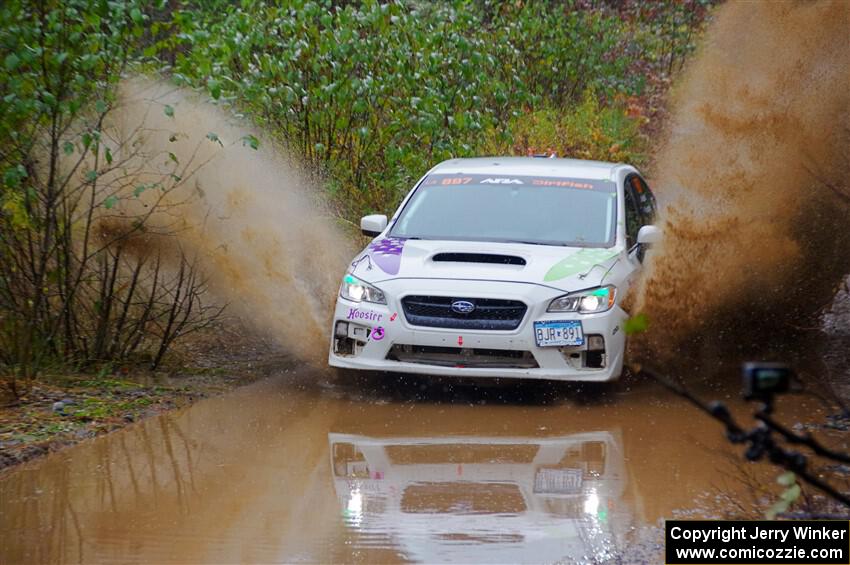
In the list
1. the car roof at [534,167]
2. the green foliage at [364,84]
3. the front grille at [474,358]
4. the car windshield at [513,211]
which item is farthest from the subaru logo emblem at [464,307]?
the green foliage at [364,84]

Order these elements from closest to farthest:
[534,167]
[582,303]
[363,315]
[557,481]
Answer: [557,481]
[582,303]
[363,315]
[534,167]

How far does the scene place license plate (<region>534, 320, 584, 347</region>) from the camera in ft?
27.6

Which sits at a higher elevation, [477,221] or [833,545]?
[477,221]

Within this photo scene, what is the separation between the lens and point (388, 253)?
9.26 meters

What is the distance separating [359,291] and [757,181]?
13.6 ft

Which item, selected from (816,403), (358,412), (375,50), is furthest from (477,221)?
(375,50)

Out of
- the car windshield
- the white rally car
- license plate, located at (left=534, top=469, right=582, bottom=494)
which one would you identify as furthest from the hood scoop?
license plate, located at (left=534, top=469, right=582, bottom=494)

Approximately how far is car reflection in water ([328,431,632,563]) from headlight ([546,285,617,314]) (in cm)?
109

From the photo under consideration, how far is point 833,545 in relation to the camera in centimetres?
420

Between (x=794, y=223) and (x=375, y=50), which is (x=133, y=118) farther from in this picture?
(x=794, y=223)

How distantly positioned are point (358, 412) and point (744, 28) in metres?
6.31

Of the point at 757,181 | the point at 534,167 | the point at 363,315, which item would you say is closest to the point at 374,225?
the point at 363,315

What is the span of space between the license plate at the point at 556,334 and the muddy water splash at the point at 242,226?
2335 millimetres

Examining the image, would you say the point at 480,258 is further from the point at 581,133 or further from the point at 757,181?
the point at 581,133
